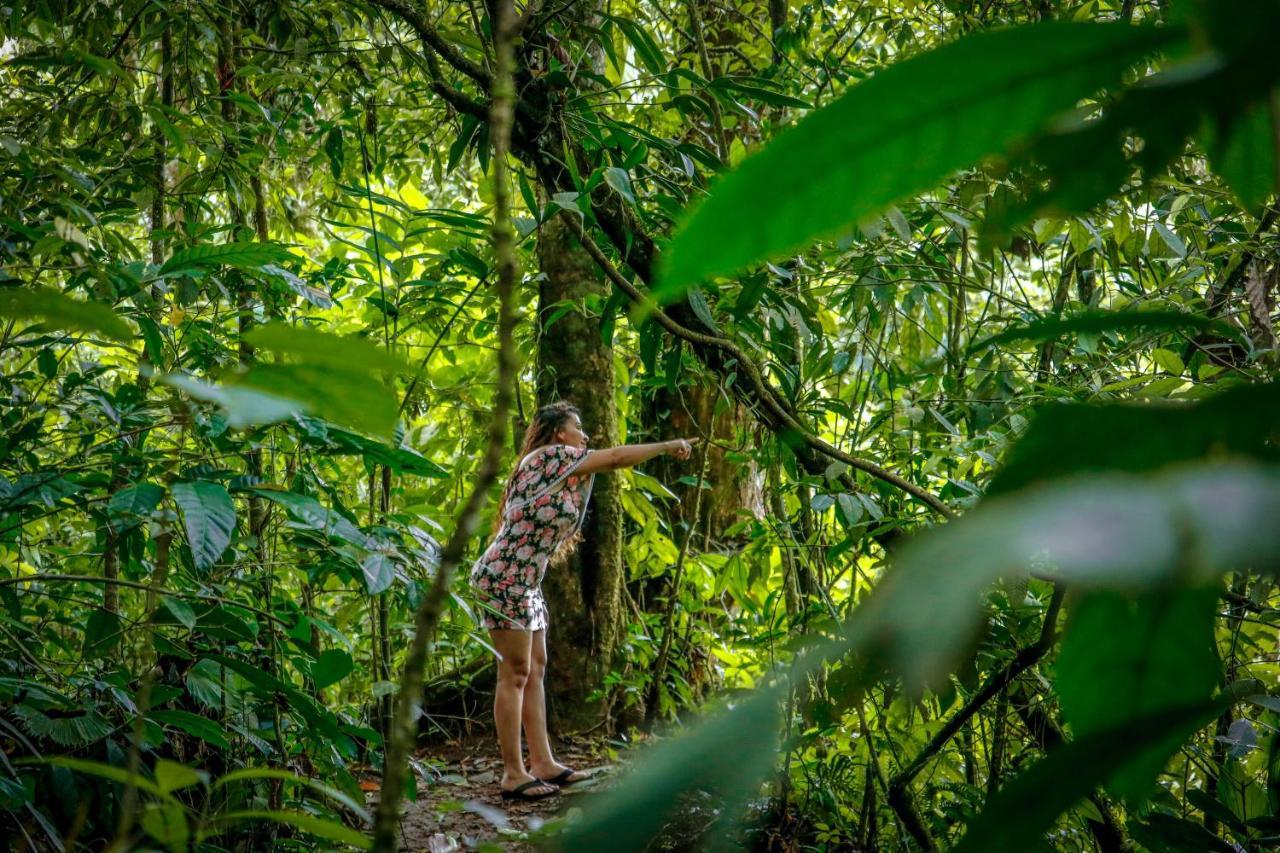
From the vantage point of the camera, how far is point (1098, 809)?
1.54 meters

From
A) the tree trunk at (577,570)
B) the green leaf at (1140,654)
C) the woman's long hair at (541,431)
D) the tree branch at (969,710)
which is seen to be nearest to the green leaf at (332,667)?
the tree branch at (969,710)

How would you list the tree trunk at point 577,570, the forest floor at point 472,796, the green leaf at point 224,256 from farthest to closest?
the tree trunk at point 577,570 < the forest floor at point 472,796 < the green leaf at point 224,256

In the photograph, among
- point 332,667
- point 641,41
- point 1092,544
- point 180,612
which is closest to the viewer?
point 1092,544

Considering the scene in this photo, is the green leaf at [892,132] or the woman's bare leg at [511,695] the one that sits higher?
the green leaf at [892,132]

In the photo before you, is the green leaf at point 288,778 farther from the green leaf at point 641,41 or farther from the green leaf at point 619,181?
the green leaf at point 641,41

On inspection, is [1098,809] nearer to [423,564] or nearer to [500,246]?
[423,564]

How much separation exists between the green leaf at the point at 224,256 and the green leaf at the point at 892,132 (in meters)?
1.27

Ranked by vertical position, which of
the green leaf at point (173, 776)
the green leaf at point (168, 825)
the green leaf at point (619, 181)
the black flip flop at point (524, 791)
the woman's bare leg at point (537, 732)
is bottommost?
the black flip flop at point (524, 791)

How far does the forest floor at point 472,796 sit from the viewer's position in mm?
2430

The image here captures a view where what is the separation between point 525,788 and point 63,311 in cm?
328

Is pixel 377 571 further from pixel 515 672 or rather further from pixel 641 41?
pixel 515 672

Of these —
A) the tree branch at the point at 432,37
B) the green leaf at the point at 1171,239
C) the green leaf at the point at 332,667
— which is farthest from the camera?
the green leaf at the point at 1171,239

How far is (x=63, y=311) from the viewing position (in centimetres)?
37

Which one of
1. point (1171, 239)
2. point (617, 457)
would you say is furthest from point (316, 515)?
point (617, 457)
